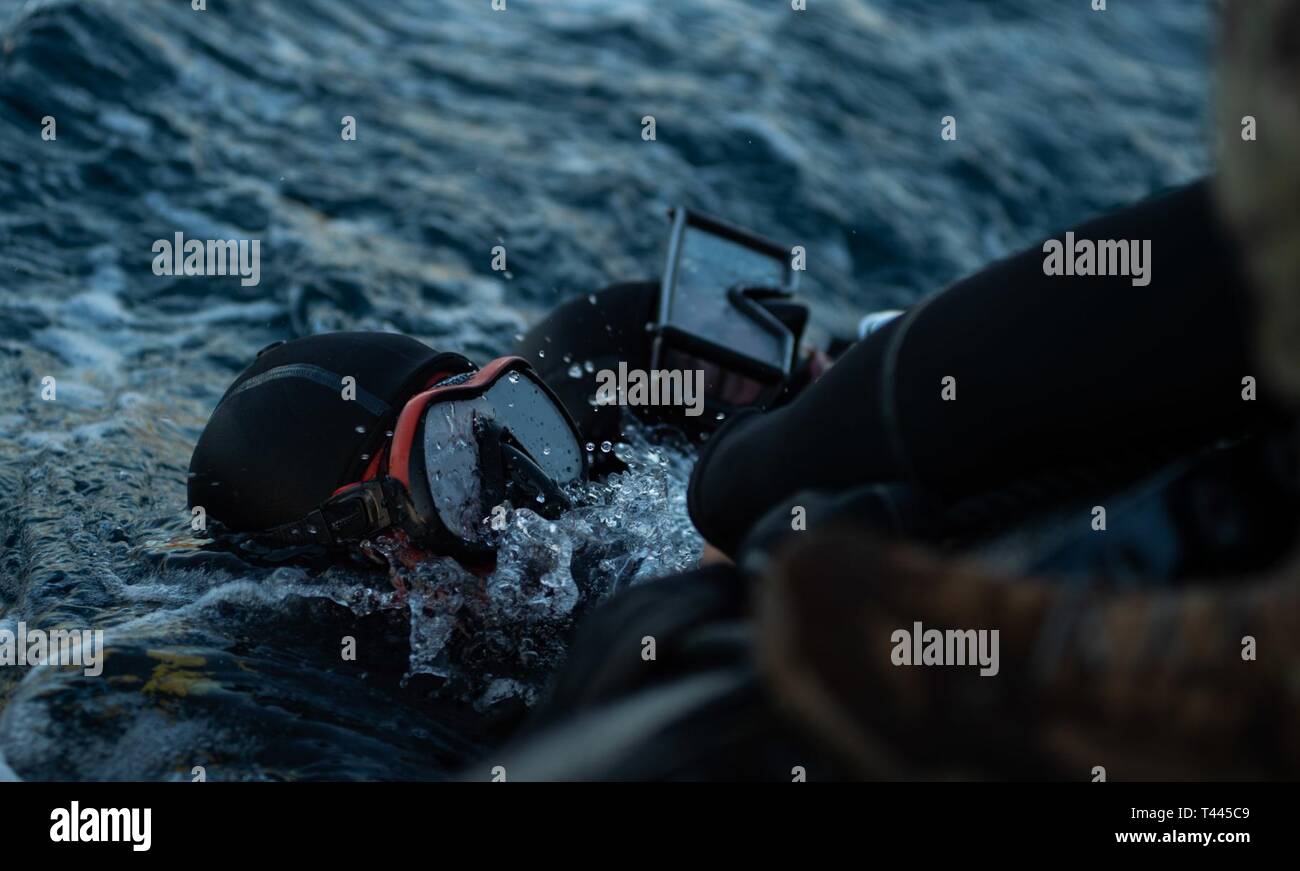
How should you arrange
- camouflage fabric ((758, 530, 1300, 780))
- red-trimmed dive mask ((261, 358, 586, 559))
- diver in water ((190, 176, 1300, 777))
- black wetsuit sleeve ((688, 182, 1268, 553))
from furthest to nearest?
red-trimmed dive mask ((261, 358, 586, 559)), black wetsuit sleeve ((688, 182, 1268, 553)), diver in water ((190, 176, 1300, 777)), camouflage fabric ((758, 530, 1300, 780))

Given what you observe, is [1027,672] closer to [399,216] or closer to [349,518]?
[349,518]

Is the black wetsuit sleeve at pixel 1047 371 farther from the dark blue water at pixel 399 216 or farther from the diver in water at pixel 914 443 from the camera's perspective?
the dark blue water at pixel 399 216

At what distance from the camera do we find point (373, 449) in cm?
309

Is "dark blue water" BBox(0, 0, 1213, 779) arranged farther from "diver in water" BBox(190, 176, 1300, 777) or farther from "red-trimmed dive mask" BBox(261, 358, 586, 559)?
"diver in water" BBox(190, 176, 1300, 777)

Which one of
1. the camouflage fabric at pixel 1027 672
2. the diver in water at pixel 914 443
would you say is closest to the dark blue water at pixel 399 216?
the diver in water at pixel 914 443

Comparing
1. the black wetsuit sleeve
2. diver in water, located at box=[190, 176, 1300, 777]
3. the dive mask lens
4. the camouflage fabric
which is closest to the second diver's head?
the dive mask lens

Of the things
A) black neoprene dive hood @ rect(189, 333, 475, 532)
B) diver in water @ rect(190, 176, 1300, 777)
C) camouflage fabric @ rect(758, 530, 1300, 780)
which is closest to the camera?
camouflage fabric @ rect(758, 530, 1300, 780)

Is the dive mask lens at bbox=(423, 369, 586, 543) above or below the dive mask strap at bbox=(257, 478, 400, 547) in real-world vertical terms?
above

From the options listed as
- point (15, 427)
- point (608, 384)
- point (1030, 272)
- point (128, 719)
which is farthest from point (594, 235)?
point (1030, 272)

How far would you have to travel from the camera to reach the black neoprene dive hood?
3119 millimetres

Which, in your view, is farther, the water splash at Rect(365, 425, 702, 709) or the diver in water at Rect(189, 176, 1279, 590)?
the water splash at Rect(365, 425, 702, 709)

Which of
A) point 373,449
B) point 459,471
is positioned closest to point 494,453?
point 459,471
